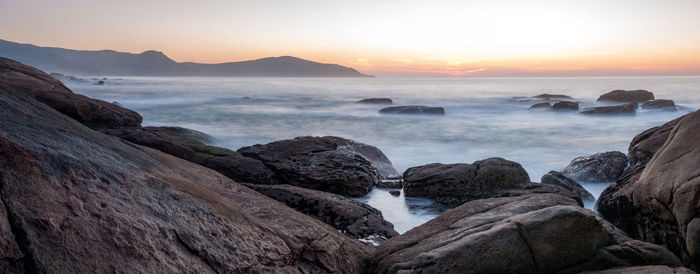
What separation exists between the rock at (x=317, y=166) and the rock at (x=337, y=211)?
178cm

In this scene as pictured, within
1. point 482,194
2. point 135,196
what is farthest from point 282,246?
point 482,194

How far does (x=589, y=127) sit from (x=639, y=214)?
19.7 m

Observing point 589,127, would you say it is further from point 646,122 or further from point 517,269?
point 517,269

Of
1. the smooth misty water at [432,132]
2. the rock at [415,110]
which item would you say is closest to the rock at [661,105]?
the smooth misty water at [432,132]

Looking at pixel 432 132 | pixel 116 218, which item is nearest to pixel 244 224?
pixel 116 218

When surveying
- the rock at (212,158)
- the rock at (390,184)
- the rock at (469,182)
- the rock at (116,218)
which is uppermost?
the rock at (116,218)

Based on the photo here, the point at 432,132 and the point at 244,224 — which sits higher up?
the point at 244,224

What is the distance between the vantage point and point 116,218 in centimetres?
265

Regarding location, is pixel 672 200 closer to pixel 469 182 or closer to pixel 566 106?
pixel 469 182

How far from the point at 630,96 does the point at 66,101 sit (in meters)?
43.3

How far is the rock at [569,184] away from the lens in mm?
8164

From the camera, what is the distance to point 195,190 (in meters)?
3.58

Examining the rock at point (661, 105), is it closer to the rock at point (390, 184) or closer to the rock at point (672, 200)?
the rock at point (390, 184)

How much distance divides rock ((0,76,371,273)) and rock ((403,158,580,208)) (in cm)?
403
